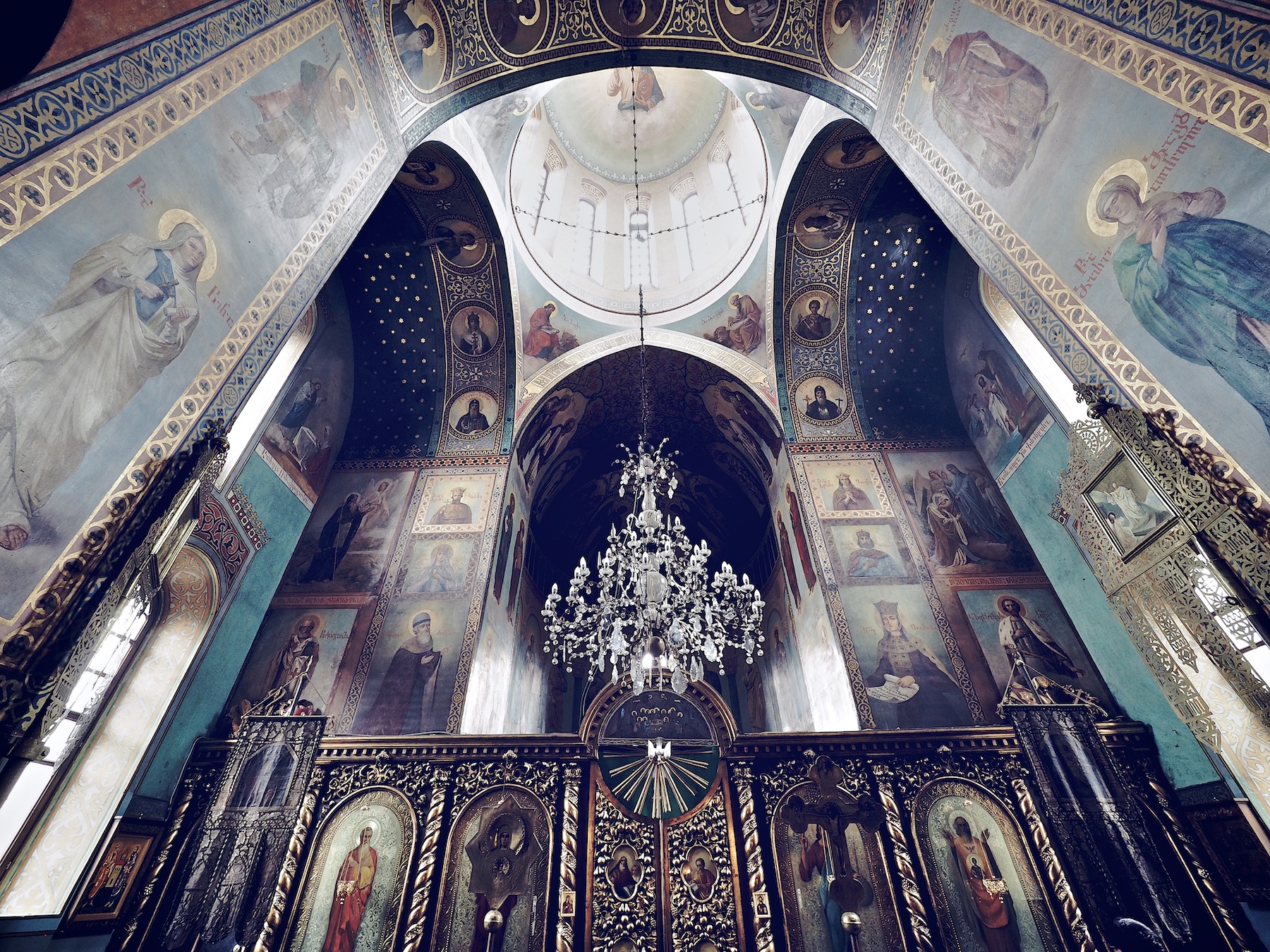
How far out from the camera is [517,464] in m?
10.7

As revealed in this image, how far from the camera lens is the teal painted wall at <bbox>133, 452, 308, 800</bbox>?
6.08m

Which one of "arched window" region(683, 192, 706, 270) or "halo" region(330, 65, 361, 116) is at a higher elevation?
"arched window" region(683, 192, 706, 270)

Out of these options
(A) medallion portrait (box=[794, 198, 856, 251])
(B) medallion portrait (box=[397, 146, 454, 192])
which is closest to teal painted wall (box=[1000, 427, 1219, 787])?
(A) medallion portrait (box=[794, 198, 856, 251])

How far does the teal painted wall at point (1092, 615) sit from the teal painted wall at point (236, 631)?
10.2m

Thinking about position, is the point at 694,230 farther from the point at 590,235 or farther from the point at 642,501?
the point at 642,501

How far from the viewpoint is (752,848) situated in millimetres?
5238

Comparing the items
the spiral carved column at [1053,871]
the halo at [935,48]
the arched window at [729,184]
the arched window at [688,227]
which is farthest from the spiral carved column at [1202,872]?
the arched window at [688,227]

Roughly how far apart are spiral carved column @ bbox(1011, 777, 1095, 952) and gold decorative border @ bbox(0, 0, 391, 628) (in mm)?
8432

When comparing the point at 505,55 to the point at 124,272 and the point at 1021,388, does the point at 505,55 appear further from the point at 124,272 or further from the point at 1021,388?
the point at 1021,388

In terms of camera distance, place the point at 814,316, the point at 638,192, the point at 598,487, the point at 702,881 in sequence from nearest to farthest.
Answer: the point at 702,881 → the point at 814,316 → the point at 638,192 → the point at 598,487

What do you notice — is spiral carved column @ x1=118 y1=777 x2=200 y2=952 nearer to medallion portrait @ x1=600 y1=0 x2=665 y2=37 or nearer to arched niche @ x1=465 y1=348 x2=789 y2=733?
arched niche @ x1=465 y1=348 x2=789 y2=733

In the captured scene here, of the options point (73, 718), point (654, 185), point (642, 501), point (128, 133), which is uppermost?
point (654, 185)

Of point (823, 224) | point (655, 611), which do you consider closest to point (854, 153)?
point (823, 224)

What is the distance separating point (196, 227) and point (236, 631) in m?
5.43
